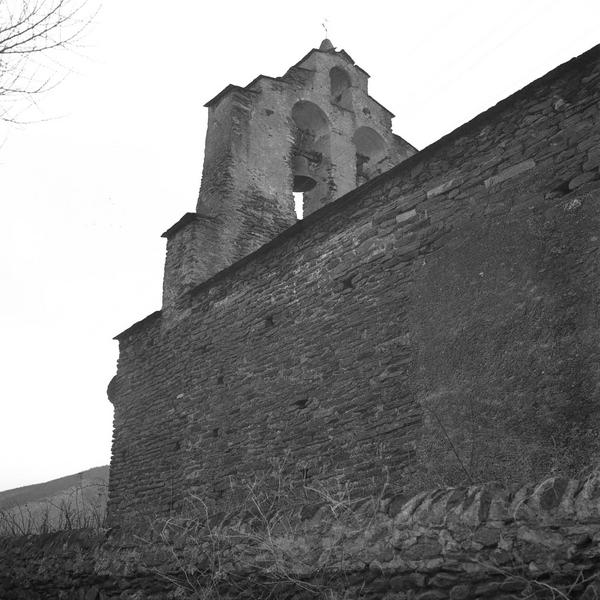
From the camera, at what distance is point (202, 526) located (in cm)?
414

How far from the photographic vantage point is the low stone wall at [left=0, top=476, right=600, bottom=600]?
2488mm

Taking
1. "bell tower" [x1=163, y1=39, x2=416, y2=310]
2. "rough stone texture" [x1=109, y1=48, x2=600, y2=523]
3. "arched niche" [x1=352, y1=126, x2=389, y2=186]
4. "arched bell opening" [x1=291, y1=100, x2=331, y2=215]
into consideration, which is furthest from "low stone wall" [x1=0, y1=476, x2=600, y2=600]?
"arched niche" [x1=352, y1=126, x2=389, y2=186]

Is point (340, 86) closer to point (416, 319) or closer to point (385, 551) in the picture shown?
point (416, 319)

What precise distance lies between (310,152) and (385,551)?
917 centimetres

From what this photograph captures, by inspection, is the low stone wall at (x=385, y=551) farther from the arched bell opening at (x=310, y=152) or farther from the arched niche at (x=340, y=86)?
the arched niche at (x=340, y=86)

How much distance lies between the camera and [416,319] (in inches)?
225

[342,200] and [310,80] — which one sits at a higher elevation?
[310,80]

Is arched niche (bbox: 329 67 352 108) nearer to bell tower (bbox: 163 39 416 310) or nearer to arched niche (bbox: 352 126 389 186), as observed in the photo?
bell tower (bbox: 163 39 416 310)

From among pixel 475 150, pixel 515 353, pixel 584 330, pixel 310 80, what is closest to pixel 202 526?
pixel 515 353

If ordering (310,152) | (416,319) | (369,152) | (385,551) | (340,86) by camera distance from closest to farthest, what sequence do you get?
→ (385,551) → (416,319) → (310,152) → (369,152) → (340,86)

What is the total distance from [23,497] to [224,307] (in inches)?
612

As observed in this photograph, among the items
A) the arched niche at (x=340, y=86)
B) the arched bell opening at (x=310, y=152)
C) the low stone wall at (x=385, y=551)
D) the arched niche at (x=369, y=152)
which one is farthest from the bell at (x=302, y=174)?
the low stone wall at (x=385, y=551)

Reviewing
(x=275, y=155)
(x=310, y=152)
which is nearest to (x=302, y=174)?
(x=310, y=152)

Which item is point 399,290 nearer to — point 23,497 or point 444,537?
point 444,537
